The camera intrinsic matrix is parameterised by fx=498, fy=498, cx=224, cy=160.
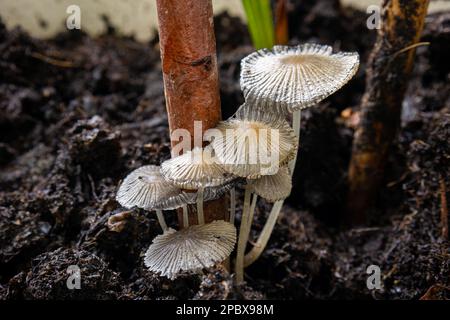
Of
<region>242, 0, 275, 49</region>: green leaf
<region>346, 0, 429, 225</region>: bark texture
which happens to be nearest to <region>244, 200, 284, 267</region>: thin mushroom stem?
<region>346, 0, 429, 225</region>: bark texture

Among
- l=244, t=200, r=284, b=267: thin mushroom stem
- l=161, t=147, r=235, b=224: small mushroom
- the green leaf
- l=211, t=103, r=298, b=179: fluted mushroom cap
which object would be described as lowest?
l=244, t=200, r=284, b=267: thin mushroom stem

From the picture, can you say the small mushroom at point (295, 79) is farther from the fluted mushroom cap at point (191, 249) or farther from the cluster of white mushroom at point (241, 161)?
the fluted mushroom cap at point (191, 249)

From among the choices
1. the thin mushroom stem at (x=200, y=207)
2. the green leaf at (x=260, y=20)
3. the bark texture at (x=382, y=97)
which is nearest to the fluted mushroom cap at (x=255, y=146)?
the thin mushroom stem at (x=200, y=207)

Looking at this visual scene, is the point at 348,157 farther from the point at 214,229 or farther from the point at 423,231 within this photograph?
the point at 214,229

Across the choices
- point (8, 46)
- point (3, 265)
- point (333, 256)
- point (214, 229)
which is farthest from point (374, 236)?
point (8, 46)

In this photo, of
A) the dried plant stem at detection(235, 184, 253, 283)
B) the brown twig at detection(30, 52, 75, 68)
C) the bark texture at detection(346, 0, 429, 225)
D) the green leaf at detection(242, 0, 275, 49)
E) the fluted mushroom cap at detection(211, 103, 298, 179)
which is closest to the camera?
the fluted mushroom cap at detection(211, 103, 298, 179)

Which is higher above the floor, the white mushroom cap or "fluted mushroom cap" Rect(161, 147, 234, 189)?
"fluted mushroom cap" Rect(161, 147, 234, 189)

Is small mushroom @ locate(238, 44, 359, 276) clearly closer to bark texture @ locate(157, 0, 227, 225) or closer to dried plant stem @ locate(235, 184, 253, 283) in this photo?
bark texture @ locate(157, 0, 227, 225)
